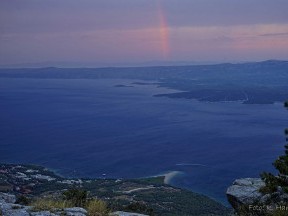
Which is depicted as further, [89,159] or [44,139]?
[44,139]

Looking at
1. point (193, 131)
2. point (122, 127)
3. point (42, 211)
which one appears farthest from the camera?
point (122, 127)

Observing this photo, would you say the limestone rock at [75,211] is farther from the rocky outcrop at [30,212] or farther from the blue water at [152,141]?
the blue water at [152,141]

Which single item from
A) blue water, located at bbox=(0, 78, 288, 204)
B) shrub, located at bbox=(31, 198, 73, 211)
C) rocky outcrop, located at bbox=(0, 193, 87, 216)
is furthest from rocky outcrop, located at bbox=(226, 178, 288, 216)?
blue water, located at bbox=(0, 78, 288, 204)

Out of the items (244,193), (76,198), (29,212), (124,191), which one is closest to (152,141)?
(124,191)

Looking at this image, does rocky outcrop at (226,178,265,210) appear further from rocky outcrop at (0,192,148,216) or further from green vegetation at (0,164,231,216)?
green vegetation at (0,164,231,216)

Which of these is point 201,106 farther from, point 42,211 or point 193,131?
point 42,211

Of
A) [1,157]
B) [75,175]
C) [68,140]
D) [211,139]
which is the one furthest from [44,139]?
[211,139]

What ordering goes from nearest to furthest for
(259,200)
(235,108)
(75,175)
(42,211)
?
(42,211)
(259,200)
(75,175)
(235,108)
